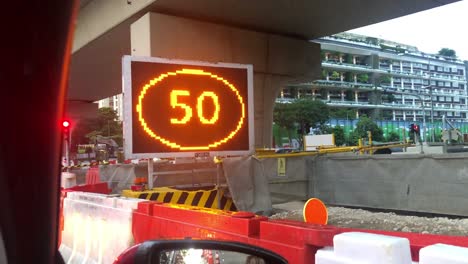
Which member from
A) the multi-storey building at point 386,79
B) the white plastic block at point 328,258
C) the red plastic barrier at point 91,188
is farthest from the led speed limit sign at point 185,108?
the multi-storey building at point 386,79

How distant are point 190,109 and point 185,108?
3.6 inches

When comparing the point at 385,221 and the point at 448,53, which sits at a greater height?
the point at 448,53

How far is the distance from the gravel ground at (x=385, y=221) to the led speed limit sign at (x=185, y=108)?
2.97m

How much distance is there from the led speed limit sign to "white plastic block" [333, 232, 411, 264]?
213 inches

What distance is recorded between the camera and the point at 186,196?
25.3 ft

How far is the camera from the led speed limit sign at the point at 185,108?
764cm

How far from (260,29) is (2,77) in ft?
48.0

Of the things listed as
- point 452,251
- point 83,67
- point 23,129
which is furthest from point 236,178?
point 83,67

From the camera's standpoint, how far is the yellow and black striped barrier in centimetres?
731

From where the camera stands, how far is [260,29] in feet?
51.5

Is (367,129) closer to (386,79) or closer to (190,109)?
(386,79)

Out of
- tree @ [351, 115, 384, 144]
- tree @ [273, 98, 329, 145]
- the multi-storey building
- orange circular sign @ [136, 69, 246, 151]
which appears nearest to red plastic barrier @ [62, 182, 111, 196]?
orange circular sign @ [136, 69, 246, 151]

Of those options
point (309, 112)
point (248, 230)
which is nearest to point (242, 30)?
point (248, 230)

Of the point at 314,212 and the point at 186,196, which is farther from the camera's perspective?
the point at 186,196
